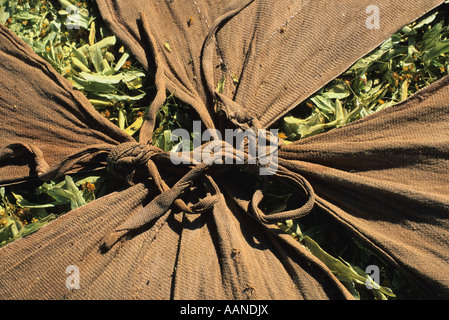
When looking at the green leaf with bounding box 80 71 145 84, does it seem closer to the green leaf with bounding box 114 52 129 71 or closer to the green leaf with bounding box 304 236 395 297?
the green leaf with bounding box 114 52 129 71

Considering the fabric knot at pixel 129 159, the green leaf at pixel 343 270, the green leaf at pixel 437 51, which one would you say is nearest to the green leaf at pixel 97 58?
the fabric knot at pixel 129 159

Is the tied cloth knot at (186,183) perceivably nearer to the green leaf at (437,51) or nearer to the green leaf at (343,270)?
the green leaf at (343,270)

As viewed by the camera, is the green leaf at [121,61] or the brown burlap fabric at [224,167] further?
the green leaf at [121,61]

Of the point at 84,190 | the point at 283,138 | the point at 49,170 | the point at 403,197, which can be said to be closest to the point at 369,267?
the point at 403,197

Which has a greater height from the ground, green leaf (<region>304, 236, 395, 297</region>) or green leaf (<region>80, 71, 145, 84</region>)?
green leaf (<region>80, 71, 145, 84</region>)

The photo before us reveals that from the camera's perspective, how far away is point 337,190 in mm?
1352

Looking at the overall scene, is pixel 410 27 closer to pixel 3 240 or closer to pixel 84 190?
pixel 84 190

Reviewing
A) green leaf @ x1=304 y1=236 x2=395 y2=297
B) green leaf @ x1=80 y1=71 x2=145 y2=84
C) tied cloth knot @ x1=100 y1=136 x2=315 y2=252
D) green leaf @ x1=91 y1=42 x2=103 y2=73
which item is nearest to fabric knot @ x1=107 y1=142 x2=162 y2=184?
tied cloth knot @ x1=100 y1=136 x2=315 y2=252

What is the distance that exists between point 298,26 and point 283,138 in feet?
1.43

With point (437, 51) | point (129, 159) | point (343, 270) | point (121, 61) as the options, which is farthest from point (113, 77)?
point (437, 51)

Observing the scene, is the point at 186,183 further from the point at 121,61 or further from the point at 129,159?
the point at 121,61

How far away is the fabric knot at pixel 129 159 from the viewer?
4.28ft

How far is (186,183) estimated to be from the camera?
1.31 metres

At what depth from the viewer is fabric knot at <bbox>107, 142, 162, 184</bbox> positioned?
51.3 inches
